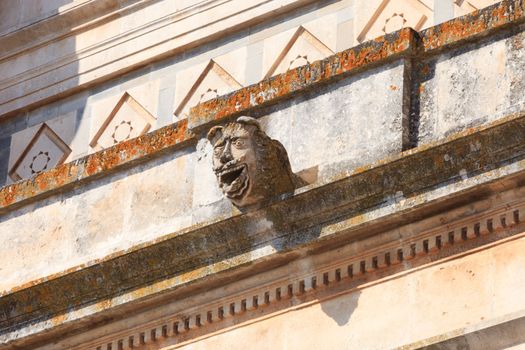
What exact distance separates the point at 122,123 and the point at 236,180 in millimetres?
4692

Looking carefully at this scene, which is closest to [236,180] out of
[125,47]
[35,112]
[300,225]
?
[300,225]

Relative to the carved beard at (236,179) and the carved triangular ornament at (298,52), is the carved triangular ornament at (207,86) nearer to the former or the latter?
the carved triangular ornament at (298,52)

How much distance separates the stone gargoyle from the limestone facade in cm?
11

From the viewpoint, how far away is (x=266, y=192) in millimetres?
18688

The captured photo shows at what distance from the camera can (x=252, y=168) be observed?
1866cm

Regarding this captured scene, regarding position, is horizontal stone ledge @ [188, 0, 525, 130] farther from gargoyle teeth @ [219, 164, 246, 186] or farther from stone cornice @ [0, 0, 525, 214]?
gargoyle teeth @ [219, 164, 246, 186]

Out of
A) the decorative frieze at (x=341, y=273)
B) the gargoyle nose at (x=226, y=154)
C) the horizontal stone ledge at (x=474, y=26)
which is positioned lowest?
the decorative frieze at (x=341, y=273)

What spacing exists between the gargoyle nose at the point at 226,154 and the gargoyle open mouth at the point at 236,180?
65mm

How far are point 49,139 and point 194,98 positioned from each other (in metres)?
1.58

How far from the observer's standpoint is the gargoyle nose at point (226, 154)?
1866 centimetres

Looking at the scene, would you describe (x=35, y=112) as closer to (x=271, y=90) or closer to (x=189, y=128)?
(x=189, y=128)

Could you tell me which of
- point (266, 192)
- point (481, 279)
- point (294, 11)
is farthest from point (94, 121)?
point (481, 279)

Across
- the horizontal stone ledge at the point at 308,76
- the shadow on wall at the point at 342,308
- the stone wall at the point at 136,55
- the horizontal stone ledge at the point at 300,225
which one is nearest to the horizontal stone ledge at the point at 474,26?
the horizontal stone ledge at the point at 308,76

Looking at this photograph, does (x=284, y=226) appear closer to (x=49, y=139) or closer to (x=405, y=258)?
(x=405, y=258)
